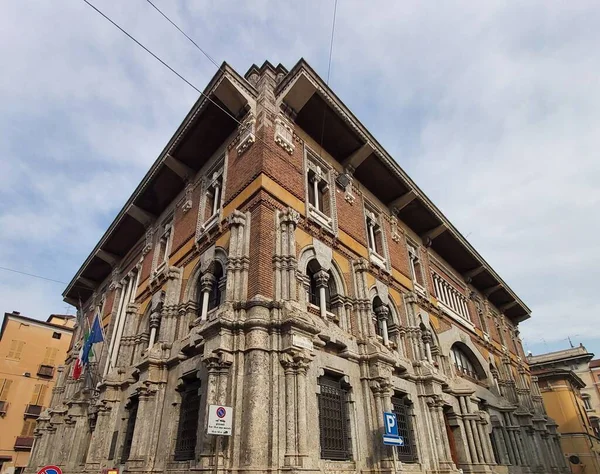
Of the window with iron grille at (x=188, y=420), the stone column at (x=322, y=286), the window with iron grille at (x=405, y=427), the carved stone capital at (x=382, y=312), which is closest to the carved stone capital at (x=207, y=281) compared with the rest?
the window with iron grille at (x=188, y=420)

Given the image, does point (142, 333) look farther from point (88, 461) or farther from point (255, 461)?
point (255, 461)

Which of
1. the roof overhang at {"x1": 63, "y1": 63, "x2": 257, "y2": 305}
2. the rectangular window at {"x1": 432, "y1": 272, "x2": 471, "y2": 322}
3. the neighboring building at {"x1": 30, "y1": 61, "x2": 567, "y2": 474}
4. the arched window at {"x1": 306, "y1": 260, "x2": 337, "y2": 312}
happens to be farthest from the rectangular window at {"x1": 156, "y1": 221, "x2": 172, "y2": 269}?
the rectangular window at {"x1": 432, "y1": 272, "x2": 471, "y2": 322}

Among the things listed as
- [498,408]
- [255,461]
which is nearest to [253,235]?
[255,461]

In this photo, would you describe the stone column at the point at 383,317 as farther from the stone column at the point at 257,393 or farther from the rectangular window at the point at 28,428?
the rectangular window at the point at 28,428

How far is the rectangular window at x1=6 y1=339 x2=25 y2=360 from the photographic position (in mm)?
31572

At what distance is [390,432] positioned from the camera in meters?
8.82

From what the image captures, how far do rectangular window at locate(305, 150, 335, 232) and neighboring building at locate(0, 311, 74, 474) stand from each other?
1146 inches

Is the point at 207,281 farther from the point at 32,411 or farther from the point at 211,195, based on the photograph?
the point at 32,411

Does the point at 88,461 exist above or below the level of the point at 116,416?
below

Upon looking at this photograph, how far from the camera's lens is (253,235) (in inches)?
376

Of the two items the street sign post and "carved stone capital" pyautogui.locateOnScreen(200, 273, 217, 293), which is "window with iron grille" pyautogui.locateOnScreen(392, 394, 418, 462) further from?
"carved stone capital" pyautogui.locateOnScreen(200, 273, 217, 293)

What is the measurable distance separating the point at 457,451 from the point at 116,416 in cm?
1191

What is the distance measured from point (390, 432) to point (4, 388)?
1354 inches

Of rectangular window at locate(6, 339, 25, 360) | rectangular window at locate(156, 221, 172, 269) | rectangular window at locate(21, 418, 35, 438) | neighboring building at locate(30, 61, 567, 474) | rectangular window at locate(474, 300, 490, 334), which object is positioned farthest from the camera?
rectangular window at locate(6, 339, 25, 360)
